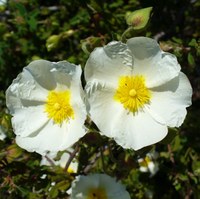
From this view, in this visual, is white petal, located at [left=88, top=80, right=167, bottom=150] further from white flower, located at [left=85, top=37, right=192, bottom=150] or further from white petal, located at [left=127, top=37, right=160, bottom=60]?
white petal, located at [left=127, top=37, right=160, bottom=60]

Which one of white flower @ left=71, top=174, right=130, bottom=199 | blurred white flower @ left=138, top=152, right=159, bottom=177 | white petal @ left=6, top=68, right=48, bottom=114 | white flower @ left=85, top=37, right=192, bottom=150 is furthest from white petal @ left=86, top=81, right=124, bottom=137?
blurred white flower @ left=138, top=152, right=159, bottom=177

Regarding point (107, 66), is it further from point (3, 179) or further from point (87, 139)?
point (3, 179)

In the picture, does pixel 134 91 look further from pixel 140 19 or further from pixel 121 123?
pixel 140 19

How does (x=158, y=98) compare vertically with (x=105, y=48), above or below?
below

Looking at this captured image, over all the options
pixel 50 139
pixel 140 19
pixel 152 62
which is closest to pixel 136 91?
pixel 152 62

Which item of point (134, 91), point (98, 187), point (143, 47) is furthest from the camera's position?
point (98, 187)

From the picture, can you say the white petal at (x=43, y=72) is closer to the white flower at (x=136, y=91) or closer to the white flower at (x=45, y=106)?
the white flower at (x=45, y=106)

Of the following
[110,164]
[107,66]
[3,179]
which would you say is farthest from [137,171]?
[107,66]
